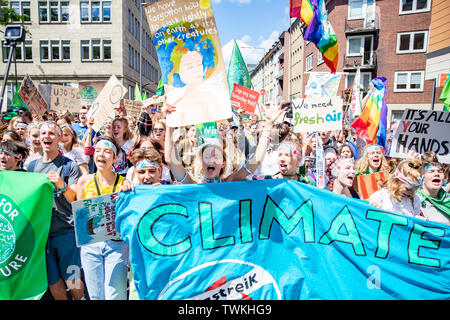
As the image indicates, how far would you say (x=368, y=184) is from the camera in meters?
3.73

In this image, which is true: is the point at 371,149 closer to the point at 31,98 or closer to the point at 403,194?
the point at 403,194

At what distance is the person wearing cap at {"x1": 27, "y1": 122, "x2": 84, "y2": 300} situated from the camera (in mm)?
2932

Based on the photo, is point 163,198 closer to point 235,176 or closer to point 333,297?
point 235,176

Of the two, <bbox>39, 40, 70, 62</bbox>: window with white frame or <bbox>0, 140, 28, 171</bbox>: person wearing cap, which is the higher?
<bbox>39, 40, 70, 62</bbox>: window with white frame

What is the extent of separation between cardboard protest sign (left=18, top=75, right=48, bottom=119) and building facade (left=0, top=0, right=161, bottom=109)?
74.0 ft

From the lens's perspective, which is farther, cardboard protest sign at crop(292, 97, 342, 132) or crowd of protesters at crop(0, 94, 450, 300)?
cardboard protest sign at crop(292, 97, 342, 132)

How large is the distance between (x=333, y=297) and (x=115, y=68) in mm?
32634

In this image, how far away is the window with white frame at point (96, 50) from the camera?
3061cm

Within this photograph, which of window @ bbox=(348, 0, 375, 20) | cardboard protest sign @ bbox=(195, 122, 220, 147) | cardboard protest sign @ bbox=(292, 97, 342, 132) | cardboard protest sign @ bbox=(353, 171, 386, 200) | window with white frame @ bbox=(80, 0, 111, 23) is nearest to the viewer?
cardboard protest sign @ bbox=(353, 171, 386, 200)

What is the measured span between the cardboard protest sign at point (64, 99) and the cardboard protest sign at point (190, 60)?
8982 millimetres

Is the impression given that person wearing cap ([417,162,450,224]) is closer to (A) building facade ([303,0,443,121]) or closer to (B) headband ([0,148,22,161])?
(B) headband ([0,148,22,161])

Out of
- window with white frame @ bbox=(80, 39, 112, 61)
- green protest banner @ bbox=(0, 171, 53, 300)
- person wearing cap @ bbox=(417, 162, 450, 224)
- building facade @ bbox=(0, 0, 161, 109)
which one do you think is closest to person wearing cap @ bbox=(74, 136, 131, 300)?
green protest banner @ bbox=(0, 171, 53, 300)

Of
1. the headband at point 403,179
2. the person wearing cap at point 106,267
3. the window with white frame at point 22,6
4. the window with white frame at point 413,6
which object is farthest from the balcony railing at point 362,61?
the window with white frame at point 22,6
